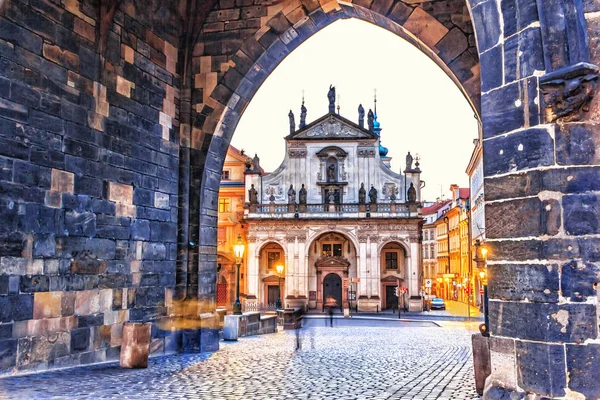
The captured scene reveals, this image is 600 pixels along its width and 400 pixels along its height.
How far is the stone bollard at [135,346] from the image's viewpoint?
32.9 ft

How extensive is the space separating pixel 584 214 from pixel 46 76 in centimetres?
795

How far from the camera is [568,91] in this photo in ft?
16.7

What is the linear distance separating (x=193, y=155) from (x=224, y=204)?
35.6m

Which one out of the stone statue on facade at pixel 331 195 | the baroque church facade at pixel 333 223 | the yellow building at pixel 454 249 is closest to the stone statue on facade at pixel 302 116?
the baroque church facade at pixel 333 223

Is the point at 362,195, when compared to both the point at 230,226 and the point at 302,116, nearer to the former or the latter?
the point at 302,116

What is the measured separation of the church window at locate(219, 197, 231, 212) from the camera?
48438mm

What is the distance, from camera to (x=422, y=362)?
12039 millimetres

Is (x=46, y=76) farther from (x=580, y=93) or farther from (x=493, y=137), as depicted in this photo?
(x=580, y=93)

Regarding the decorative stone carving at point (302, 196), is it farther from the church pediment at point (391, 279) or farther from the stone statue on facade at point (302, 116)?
the church pediment at point (391, 279)

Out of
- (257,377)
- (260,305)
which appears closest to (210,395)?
(257,377)

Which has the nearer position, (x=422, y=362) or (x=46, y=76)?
(x=46, y=76)

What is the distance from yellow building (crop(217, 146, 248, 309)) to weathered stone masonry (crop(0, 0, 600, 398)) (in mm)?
32740

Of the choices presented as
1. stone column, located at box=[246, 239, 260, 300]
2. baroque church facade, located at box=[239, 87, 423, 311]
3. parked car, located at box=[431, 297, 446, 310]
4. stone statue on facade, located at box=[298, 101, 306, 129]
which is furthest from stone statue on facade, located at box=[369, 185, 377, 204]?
parked car, located at box=[431, 297, 446, 310]

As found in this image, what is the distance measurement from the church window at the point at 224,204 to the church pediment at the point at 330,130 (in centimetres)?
714
